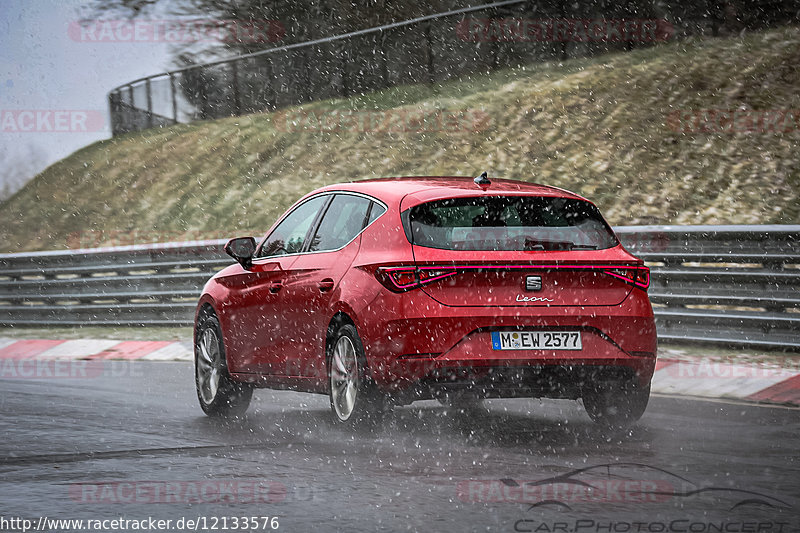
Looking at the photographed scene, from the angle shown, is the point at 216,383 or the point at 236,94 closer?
the point at 216,383

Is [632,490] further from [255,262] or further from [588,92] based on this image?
[588,92]

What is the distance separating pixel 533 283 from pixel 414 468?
56.1 inches

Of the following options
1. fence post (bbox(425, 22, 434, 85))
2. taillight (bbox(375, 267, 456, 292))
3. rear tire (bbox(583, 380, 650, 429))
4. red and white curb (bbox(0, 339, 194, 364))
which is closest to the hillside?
fence post (bbox(425, 22, 434, 85))

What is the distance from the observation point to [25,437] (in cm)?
823

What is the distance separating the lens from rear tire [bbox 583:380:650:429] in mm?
7746

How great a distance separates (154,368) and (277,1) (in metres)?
24.8

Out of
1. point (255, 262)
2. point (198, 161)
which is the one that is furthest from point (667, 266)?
point (198, 161)

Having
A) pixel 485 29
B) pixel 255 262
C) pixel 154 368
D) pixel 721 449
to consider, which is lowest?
pixel 154 368

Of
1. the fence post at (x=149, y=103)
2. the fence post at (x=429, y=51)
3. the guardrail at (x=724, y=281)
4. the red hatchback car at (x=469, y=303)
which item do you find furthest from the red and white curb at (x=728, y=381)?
the fence post at (x=149, y=103)

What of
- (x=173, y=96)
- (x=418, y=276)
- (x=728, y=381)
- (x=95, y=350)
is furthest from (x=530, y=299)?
(x=173, y=96)

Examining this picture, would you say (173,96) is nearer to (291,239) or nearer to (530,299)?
(291,239)

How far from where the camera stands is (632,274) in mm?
7762

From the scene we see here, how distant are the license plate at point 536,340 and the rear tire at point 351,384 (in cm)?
81

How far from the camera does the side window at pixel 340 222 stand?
8.14m
